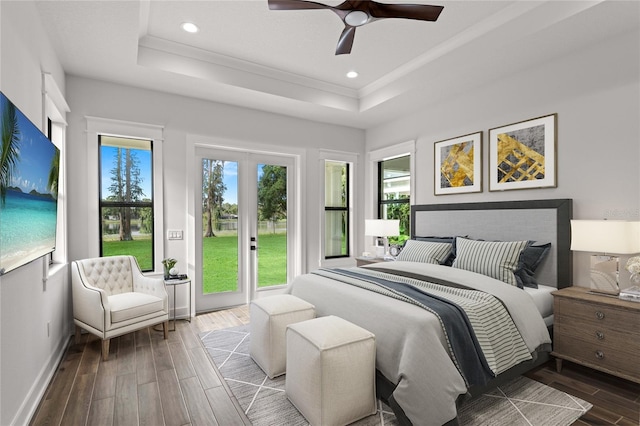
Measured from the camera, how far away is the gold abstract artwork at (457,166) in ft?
13.5

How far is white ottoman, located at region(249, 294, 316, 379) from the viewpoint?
268 centimetres

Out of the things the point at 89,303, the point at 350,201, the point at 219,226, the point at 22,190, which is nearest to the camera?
the point at 22,190

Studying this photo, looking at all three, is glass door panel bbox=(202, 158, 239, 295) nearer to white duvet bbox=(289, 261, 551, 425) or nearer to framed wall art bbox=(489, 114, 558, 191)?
white duvet bbox=(289, 261, 551, 425)

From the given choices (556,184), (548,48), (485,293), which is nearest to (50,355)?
(485,293)

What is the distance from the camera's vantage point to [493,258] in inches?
126

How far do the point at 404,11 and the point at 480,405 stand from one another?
9.02 feet

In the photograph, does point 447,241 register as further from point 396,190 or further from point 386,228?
point 396,190

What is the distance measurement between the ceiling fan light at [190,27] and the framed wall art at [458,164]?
3.16m

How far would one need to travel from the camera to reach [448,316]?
216cm

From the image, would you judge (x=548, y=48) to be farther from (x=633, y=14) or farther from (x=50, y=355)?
(x=50, y=355)

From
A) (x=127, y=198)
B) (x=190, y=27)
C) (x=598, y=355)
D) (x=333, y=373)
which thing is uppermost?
(x=190, y=27)

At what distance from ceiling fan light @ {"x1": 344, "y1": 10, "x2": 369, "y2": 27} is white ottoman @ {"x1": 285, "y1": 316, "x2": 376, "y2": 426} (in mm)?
2171

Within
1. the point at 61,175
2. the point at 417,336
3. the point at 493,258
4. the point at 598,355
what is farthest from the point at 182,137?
the point at 598,355

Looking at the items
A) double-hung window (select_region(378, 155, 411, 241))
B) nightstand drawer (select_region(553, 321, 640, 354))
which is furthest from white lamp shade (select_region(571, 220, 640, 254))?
double-hung window (select_region(378, 155, 411, 241))
